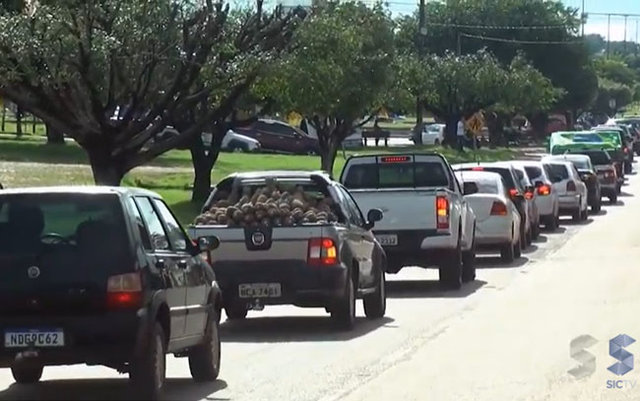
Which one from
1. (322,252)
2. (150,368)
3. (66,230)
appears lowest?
(150,368)

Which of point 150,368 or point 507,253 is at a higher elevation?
point 150,368

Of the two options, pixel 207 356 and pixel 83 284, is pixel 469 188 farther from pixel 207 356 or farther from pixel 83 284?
pixel 83 284

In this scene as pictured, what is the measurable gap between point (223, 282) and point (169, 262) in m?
5.06

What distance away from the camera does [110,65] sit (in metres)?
29.9

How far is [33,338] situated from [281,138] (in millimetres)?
65253

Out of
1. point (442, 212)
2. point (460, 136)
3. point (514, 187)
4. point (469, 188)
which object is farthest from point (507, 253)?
point (460, 136)

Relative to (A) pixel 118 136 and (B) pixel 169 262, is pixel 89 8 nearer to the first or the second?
(A) pixel 118 136

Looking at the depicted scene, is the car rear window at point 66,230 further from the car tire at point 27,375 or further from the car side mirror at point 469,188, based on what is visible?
the car side mirror at point 469,188

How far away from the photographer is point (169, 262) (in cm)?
1251

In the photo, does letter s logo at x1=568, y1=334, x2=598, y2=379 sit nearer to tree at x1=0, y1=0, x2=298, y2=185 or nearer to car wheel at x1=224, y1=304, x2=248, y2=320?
car wheel at x1=224, y1=304, x2=248, y2=320

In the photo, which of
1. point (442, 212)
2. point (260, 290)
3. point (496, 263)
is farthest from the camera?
point (496, 263)

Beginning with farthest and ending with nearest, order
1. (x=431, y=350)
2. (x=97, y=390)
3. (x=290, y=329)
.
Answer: (x=290, y=329) < (x=431, y=350) < (x=97, y=390)

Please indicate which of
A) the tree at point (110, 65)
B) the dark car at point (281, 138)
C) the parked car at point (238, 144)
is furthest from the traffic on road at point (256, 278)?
the dark car at point (281, 138)

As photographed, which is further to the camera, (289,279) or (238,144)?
(238,144)
